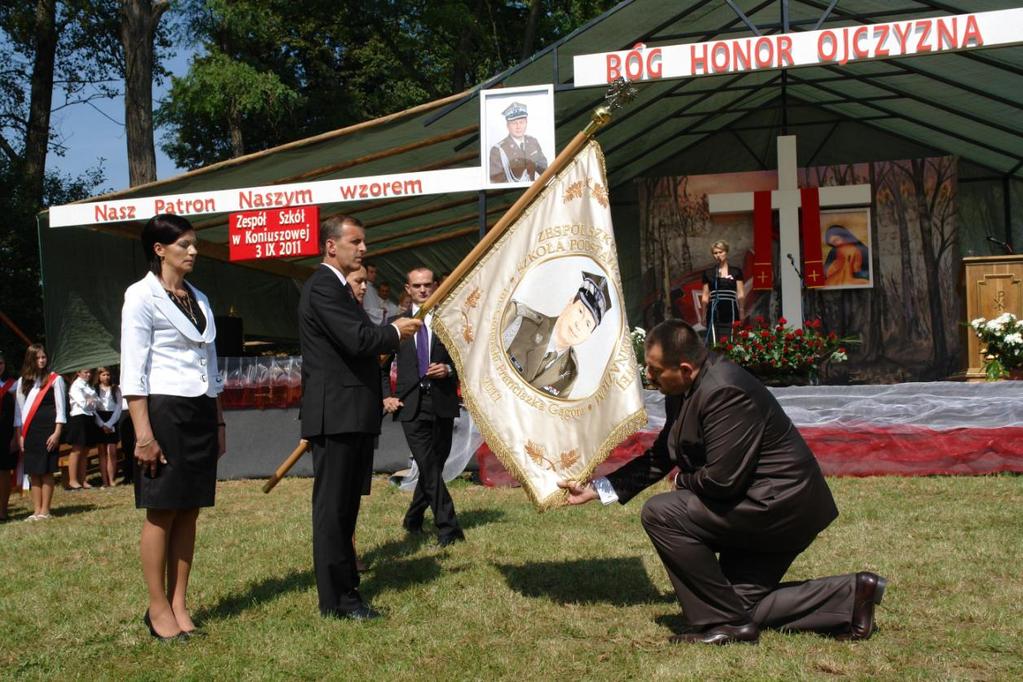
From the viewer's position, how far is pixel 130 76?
675 inches

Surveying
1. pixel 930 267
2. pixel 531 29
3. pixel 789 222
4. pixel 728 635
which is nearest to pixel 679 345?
pixel 728 635

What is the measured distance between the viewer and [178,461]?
15.6 ft

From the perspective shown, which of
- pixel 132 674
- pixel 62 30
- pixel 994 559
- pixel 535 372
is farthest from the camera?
pixel 62 30

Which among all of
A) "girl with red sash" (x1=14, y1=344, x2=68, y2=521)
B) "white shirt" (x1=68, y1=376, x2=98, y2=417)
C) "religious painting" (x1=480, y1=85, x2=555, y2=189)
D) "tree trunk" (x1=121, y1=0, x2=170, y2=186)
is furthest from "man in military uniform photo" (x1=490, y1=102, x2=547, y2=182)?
"tree trunk" (x1=121, y1=0, x2=170, y2=186)

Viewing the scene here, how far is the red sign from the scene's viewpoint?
11.9 meters

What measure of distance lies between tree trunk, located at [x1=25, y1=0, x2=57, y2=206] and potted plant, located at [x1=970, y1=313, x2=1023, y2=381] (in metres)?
19.6

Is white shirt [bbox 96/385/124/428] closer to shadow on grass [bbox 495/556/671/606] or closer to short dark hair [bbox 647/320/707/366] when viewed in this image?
shadow on grass [bbox 495/556/671/606]

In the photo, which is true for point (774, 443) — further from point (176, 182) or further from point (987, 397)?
point (176, 182)

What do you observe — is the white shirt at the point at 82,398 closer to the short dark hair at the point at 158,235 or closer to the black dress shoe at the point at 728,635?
the short dark hair at the point at 158,235

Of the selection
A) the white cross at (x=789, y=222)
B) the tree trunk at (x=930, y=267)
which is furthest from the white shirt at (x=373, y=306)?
the tree trunk at (x=930, y=267)

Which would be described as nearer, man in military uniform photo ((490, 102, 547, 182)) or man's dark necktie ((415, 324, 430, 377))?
man's dark necktie ((415, 324, 430, 377))

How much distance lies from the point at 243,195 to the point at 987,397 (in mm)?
8244

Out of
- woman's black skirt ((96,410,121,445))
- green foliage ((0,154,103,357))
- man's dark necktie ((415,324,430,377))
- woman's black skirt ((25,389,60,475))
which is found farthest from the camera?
green foliage ((0,154,103,357))

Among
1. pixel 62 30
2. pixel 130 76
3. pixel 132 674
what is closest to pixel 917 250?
pixel 130 76
